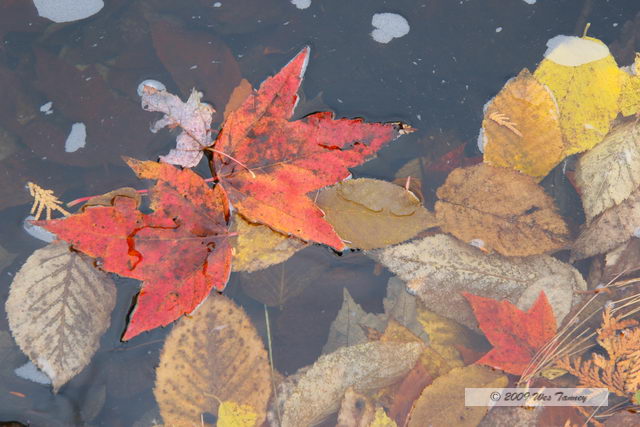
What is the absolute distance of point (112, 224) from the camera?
115 centimetres

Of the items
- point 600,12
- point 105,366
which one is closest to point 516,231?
point 600,12

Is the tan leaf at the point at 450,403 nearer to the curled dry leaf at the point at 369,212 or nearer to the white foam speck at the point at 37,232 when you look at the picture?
the curled dry leaf at the point at 369,212

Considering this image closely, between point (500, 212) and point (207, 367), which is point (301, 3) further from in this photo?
point (207, 367)

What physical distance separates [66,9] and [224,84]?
0.47m

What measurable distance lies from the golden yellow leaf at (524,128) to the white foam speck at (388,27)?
325mm

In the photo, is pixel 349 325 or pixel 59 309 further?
pixel 349 325

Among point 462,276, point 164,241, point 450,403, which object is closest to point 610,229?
point 462,276

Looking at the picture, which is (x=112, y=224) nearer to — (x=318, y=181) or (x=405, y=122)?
(x=318, y=181)

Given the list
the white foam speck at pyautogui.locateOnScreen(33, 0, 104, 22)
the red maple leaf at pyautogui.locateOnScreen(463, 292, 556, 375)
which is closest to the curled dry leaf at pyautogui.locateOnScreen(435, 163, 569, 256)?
the red maple leaf at pyautogui.locateOnScreen(463, 292, 556, 375)

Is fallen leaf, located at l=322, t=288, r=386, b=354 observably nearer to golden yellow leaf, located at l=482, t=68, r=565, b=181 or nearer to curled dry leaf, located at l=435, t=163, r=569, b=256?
curled dry leaf, located at l=435, t=163, r=569, b=256

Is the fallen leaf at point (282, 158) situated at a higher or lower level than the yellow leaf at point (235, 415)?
higher

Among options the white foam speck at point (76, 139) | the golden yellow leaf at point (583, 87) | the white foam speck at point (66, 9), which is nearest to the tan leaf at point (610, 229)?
the golden yellow leaf at point (583, 87)

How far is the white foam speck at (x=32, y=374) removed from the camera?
1.23 m

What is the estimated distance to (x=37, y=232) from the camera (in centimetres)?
127
